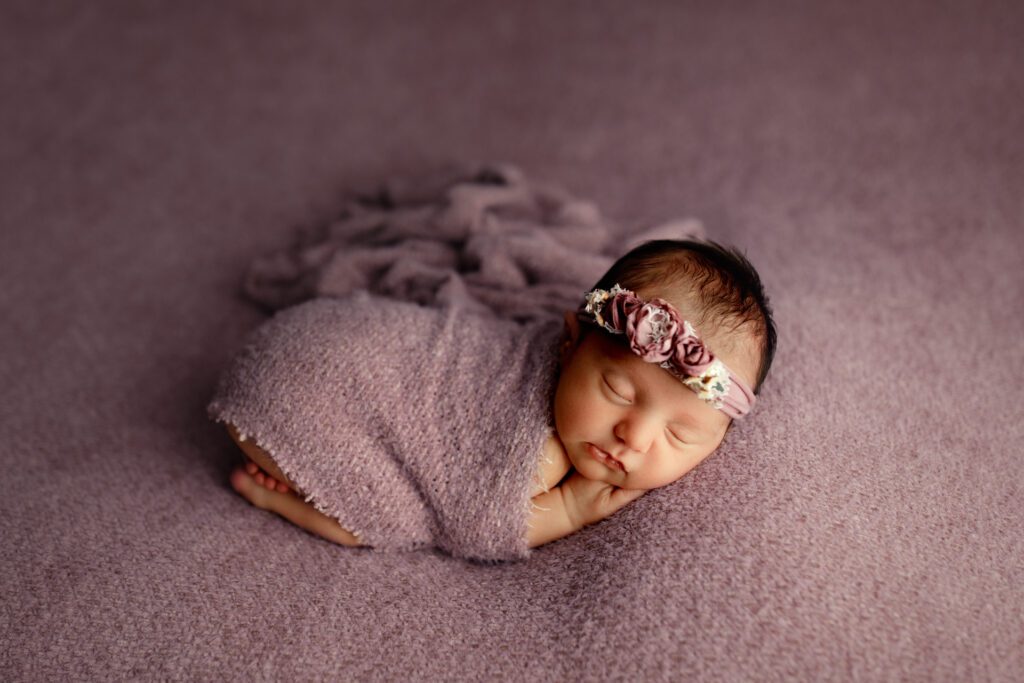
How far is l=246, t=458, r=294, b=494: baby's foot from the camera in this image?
1.27 meters

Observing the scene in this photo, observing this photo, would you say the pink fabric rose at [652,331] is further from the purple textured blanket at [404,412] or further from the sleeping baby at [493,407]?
the purple textured blanket at [404,412]

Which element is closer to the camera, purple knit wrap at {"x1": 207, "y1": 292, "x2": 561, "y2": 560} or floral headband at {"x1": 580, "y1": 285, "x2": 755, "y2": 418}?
floral headband at {"x1": 580, "y1": 285, "x2": 755, "y2": 418}

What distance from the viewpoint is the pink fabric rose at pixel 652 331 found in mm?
1035

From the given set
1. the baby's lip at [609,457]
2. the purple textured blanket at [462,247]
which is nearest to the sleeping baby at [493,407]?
the baby's lip at [609,457]

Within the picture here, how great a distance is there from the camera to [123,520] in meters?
1.27

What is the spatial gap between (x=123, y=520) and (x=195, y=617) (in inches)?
9.3

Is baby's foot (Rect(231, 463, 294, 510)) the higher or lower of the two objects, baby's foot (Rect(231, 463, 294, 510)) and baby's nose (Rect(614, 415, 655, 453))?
the lower

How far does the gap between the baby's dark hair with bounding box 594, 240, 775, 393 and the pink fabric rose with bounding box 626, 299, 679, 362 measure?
51 millimetres

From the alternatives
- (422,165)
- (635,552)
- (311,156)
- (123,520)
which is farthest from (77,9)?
(635,552)

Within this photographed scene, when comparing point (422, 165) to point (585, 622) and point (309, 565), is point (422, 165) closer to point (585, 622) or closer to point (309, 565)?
point (309, 565)

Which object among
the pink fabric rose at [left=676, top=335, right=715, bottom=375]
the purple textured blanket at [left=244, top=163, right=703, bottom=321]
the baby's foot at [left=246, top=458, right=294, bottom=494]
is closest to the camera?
the pink fabric rose at [left=676, top=335, right=715, bottom=375]

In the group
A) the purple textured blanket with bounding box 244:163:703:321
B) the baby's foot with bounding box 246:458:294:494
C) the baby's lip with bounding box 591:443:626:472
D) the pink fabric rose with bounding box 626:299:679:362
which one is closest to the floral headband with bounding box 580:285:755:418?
the pink fabric rose with bounding box 626:299:679:362

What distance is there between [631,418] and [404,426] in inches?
13.3

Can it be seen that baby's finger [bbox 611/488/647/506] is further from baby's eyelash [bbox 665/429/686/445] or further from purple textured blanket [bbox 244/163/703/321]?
purple textured blanket [bbox 244/163/703/321]
